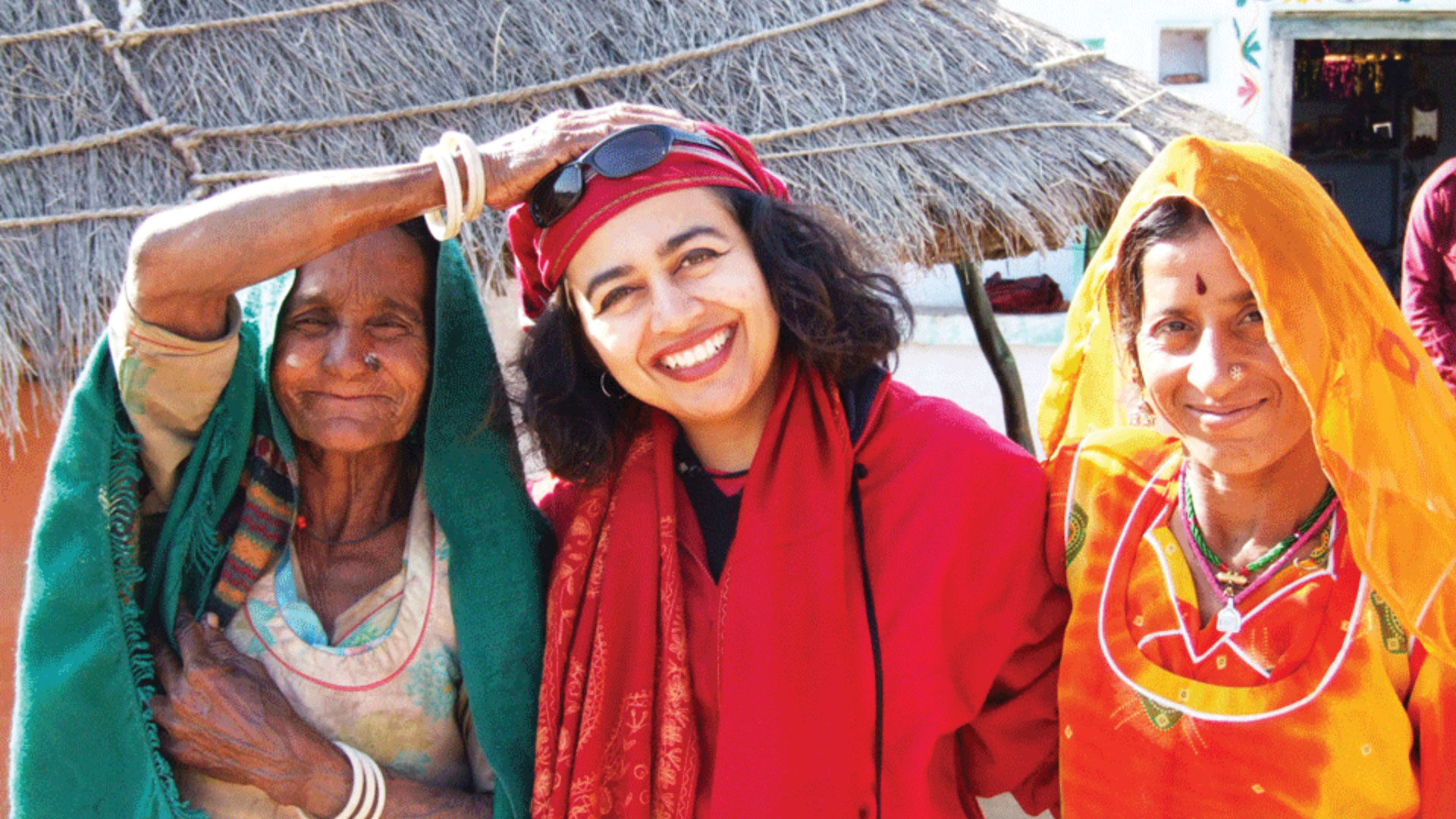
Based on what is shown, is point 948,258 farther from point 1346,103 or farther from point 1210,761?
point 1346,103

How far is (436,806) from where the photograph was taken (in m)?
2.09

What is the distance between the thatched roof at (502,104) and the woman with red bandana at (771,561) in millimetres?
1385

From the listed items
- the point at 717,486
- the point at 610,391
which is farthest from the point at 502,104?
the point at 717,486

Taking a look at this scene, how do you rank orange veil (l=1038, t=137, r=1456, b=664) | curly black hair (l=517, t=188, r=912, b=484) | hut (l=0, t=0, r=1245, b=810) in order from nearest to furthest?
orange veil (l=1038, t=137, r=1456, b=664) < curly black hair (l=517, t=188, r=912, b=484) < hut (l=0, t=0, r=1245, b=810)

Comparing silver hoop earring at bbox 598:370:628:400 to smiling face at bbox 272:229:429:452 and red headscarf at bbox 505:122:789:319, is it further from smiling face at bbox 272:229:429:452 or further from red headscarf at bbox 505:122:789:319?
smiling face at bbox 272:229:429:452

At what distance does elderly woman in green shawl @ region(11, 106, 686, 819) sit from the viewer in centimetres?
195

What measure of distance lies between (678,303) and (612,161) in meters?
0.25

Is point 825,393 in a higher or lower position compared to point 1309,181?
lower

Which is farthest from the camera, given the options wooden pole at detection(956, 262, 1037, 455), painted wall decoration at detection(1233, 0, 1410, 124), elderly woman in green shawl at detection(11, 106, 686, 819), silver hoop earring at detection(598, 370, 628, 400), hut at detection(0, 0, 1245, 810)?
painted wall decoration at detection(1233, 0, 1410, 124)

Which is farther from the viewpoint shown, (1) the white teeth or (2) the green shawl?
(1) the white teeth

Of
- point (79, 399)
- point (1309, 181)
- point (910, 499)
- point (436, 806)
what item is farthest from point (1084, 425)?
point (79, 399)

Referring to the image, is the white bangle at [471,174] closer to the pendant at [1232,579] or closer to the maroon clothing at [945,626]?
the maroon clothing at [945,626]

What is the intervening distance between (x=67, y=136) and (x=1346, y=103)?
9946mm

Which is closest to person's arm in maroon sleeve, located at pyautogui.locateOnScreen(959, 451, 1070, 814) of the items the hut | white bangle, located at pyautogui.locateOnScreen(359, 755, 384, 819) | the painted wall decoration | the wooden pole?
white bangle, located at pyautogui.locateOnScreen(359, 755, 384, 819)
